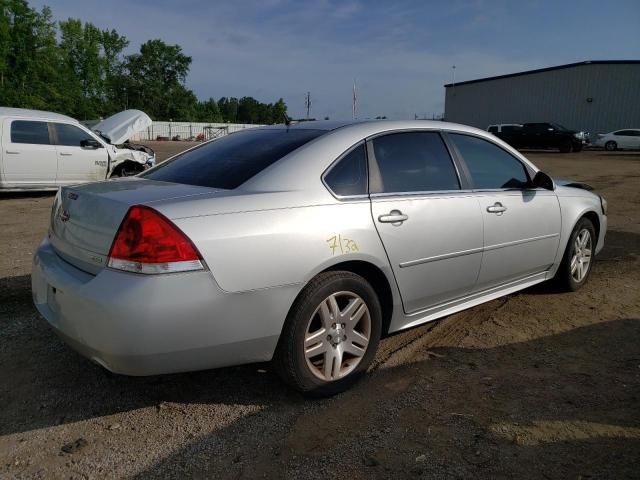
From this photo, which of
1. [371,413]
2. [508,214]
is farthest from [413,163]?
[371,413]

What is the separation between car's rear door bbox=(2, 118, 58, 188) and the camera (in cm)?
987

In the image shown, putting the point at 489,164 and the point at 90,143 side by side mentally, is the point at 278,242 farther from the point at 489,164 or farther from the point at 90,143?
the point at 90,143

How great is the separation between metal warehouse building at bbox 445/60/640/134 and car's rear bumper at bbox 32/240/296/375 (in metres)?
43.4

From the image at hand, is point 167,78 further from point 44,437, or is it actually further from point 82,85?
point 44,437

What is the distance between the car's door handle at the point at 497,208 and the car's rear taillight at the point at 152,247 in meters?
2.22

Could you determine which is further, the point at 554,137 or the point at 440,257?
the point at 554,137

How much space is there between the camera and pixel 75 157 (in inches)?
418

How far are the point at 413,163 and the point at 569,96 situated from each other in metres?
43.3

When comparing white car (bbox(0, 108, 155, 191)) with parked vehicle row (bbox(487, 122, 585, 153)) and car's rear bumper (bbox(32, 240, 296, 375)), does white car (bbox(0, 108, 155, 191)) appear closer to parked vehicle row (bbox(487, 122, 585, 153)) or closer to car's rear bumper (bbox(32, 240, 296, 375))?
car's rear bumper (bbox(32, 240, 296, 375))

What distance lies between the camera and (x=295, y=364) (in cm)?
271

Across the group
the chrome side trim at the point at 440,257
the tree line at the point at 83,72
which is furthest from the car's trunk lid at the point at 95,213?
the tree line at the point at 83,72

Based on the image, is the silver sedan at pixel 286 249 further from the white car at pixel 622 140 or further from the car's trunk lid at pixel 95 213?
the white car at pixel 622 140

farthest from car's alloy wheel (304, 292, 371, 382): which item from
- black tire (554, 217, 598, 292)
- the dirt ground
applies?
black tire (554, 217, 598, 292)

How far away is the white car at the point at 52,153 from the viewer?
9.92m
